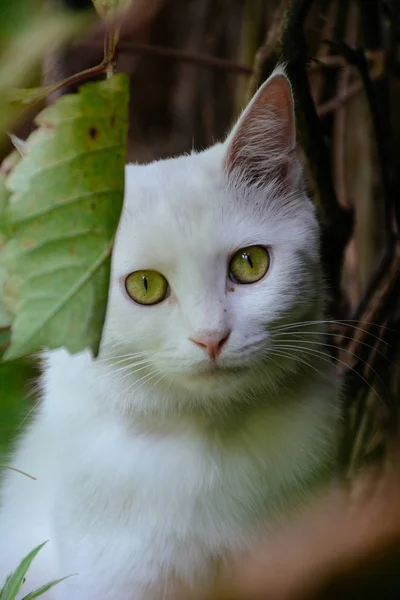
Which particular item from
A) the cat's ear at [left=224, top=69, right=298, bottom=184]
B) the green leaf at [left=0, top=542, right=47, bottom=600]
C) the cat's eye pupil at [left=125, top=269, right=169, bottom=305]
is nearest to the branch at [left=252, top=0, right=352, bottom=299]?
the cat's ear at [left=224, top=69, right=298, bottom=184]

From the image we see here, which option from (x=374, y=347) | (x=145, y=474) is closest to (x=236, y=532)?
(x=145, y=474)

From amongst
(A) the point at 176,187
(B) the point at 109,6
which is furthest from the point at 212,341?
(B) the point at 109,6

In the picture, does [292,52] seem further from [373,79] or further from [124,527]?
[124,527]

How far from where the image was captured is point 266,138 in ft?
2.79

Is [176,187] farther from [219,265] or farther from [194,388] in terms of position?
[194,388]

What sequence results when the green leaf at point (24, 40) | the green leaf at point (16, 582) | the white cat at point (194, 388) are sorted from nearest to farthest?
1. the green leaf at point (24, 40)
2. the green leaf at point (16, 582)
3. the white cat at point (194, 388)

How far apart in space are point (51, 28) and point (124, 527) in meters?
0.59

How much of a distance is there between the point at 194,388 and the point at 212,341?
0.10 m

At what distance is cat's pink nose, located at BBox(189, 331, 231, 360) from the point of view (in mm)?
747

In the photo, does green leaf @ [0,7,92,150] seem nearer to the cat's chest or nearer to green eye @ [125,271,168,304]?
green eye @ [125,271,168,304]

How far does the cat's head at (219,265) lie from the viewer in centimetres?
77

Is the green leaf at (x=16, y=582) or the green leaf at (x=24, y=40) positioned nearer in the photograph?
the green leaf at (x=24, y=40)

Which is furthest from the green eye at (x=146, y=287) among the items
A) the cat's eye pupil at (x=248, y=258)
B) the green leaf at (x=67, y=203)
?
the green leaf at (x=67, y=203)

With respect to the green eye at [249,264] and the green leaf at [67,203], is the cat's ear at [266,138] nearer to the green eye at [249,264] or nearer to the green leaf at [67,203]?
the green eye at [249,264]
